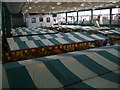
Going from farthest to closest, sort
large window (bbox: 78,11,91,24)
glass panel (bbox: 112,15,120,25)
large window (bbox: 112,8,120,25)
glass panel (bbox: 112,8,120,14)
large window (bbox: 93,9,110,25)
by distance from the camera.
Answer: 1. large window (bbox: 78,11,91,24)
2. large window (bbox: 93,9,110,25)
3. glass panel (bbox: 112,8,120,14)
4. large window (bbox: 112,8,120,25)
5. glass panel (bbox: 112,15,120,25)

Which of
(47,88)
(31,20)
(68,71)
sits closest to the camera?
(47,88)

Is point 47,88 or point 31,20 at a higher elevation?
point 31,20

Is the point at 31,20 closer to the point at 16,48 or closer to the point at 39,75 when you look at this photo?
the point at 16,48

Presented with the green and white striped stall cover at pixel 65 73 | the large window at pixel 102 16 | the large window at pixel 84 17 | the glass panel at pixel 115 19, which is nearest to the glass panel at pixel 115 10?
the glass panel at pixel 115 19

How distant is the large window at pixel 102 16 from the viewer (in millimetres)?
34781

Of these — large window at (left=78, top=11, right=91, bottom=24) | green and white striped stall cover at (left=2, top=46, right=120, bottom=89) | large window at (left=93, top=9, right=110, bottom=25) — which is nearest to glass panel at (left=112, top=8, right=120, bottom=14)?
large window at (left=93, top=9, right=110, bottom=25)

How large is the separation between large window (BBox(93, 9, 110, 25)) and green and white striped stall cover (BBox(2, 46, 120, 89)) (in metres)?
28.6

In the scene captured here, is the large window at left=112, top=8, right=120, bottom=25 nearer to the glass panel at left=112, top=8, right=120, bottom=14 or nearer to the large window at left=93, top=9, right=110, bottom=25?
the glass panel at left=112, top=8, right=120, bottom=14

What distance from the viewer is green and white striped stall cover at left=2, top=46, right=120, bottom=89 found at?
5195 mm

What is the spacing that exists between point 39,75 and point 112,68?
8.25 feet

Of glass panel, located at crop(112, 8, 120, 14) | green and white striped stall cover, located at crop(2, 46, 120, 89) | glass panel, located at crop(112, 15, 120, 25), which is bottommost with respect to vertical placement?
green and white striped stall cover, located at crop(2, 46, 120, 89)

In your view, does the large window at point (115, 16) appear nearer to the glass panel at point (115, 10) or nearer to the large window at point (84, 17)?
the glass panel at point (115, 10)

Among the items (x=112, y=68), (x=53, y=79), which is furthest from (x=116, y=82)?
(x=53, y=79)

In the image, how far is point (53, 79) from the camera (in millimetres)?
5441
